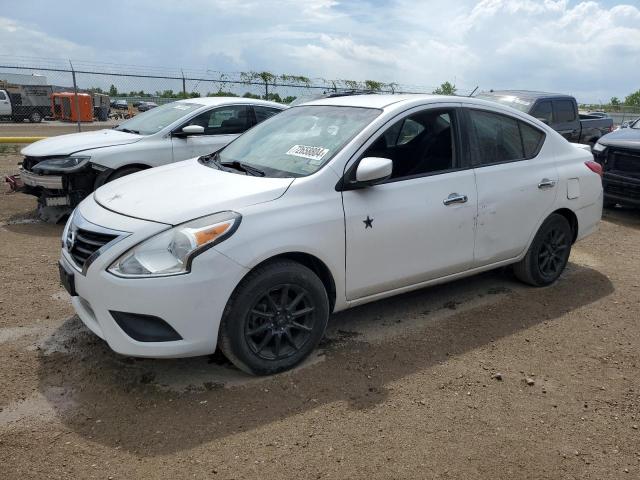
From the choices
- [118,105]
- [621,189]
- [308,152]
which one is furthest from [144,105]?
[308,152]

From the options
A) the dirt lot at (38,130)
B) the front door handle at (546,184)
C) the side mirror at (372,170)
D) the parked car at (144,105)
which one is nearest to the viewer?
the side mirror at (372,170)

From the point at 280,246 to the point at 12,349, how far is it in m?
2.01

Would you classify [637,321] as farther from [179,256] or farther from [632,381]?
[179,256]

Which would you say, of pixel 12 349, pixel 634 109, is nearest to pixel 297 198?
pixel 12 349

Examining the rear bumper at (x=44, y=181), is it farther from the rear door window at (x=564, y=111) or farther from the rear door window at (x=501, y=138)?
the rear door window at (x=564, y=111)

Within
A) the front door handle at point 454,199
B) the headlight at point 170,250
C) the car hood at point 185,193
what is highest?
the car hood at point 185,193

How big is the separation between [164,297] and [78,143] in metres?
4.84

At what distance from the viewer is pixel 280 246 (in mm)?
3352

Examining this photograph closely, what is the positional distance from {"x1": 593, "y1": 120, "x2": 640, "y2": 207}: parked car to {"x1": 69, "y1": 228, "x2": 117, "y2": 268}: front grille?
303 inches

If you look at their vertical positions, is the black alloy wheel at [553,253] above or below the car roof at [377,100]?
below

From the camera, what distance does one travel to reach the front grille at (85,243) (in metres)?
3.31

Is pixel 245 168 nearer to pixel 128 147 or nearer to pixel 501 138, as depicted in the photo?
pixel 501 138

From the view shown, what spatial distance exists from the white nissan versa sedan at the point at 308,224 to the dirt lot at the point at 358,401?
1.08ft

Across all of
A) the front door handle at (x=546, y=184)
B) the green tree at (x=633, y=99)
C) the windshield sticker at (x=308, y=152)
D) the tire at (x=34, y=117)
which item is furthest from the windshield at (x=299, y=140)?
the green tree at (x=633, y=99)
